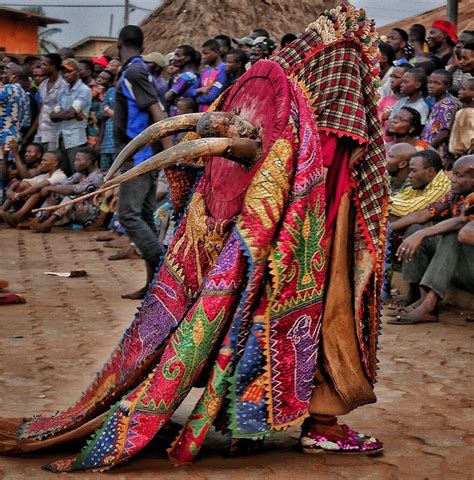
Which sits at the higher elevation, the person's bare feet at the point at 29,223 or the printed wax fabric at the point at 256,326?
the printed wax fabric at the point at 256,326

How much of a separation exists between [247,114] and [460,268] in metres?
3.52

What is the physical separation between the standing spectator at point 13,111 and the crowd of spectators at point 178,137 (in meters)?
0.02

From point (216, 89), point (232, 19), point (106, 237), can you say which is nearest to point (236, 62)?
point (216, 89)

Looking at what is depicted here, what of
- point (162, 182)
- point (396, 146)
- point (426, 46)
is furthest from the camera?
point (426, 46)

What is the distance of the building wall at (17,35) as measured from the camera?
32.8m

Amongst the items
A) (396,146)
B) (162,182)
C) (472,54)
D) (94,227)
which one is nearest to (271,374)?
(396,146)

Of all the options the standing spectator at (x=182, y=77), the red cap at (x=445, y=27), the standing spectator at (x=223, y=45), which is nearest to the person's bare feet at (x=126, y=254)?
the standing spectator at (x=182, y=77)

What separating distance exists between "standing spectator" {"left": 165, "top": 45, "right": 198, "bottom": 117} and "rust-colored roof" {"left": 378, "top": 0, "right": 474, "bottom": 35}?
383 cm

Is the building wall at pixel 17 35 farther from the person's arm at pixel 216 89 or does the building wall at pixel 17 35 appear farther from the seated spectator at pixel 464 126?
the seated spectator at pixel 464 126

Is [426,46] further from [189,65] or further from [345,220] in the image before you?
[345,220]

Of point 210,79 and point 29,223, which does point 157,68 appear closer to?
point 210,79

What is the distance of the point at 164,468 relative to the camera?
3.97 meters

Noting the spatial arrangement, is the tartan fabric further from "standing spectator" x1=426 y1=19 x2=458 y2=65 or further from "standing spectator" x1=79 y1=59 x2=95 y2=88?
"standing spectator" x1=79 y1=59 x2=95 y2=88

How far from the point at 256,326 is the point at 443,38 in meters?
8.87
